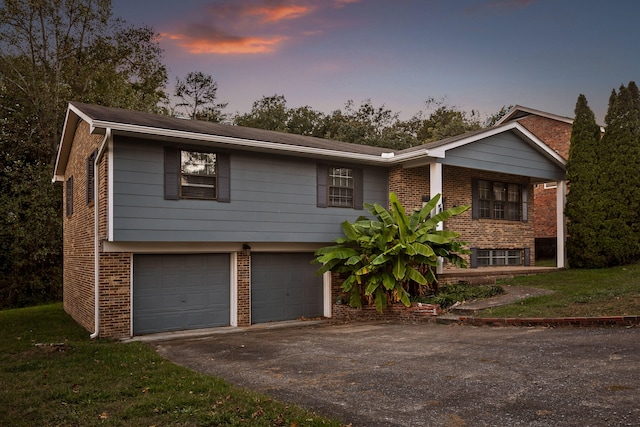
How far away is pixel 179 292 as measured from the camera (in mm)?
12383

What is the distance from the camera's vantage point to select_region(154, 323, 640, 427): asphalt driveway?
17.0 feet

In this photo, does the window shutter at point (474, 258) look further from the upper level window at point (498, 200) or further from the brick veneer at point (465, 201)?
the upper level window at point (498, 200)

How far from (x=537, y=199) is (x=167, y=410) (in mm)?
20815

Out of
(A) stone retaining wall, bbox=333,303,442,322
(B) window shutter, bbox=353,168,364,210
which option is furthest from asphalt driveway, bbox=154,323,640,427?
(B) window shutter, bbox=353,168,364,210

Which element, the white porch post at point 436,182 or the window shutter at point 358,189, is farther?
the window shutter at point 358,189

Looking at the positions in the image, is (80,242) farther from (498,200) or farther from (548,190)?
(548,190)

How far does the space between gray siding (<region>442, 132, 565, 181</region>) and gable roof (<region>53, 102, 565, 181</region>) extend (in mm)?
197

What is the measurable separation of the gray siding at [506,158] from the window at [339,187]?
2.54 meters

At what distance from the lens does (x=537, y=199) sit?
22.8 m

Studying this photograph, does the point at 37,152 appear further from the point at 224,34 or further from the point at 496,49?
the point at 496,49

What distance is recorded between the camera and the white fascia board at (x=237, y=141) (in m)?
10.8

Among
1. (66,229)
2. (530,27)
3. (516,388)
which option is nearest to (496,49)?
(530,27)

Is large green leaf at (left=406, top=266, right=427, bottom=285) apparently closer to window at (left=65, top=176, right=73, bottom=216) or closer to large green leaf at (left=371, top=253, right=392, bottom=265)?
large green leaf at (left=371, top=253, right=392, bottom=265)

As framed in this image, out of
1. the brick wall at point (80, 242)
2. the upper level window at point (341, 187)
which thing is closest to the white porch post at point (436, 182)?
the upper level window at point (341, 187)
